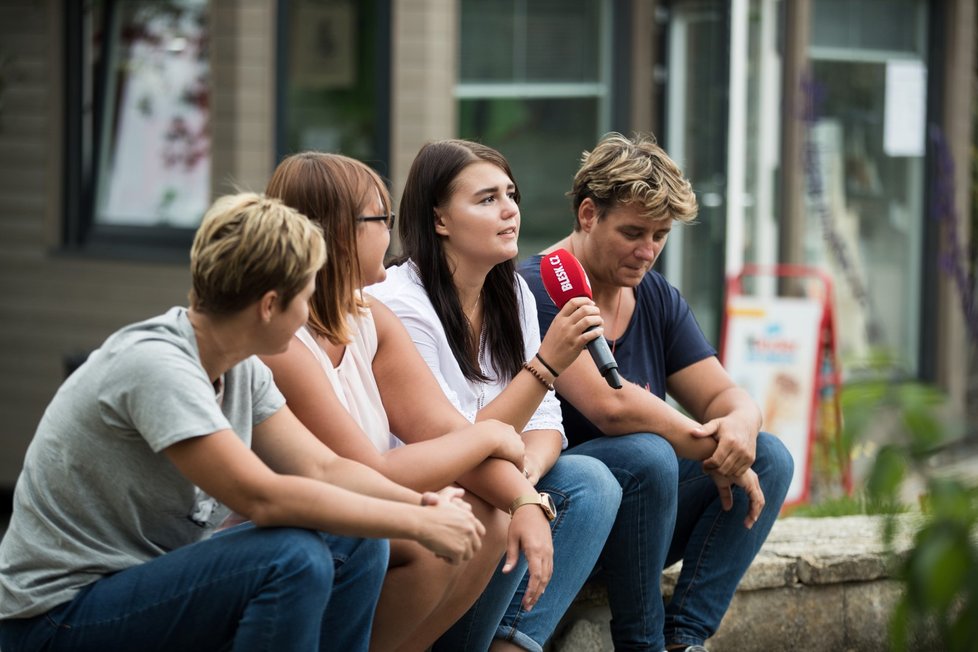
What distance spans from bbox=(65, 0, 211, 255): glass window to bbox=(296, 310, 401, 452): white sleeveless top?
3.68m

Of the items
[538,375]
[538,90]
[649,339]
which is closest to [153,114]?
[538,90]

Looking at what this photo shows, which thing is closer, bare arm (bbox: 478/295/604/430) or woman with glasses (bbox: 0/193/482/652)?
woman with glasses (bbox: 0/193/482/652)

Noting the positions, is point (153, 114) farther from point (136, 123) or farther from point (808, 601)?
point (808, 601)

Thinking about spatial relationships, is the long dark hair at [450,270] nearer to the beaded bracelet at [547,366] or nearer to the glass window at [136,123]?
the beaded bracelet at [547,366]

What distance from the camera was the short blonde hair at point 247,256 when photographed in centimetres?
222

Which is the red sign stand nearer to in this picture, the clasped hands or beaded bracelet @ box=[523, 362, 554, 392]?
the clasped hands

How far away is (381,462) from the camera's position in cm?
264

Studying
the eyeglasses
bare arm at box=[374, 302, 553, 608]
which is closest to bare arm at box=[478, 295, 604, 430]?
bare arm at box=[374, 302, 553, 608]

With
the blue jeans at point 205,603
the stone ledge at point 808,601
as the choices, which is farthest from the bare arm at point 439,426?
the stone ledge at point 808,601

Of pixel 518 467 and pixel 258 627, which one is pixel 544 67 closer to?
pixel 518 467

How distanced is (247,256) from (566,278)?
92cm

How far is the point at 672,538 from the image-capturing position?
338 cm

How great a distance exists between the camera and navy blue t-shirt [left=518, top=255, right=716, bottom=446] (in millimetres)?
3373

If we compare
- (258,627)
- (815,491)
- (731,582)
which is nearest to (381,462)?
(258,627)
